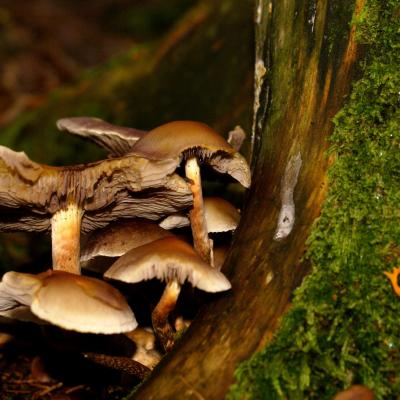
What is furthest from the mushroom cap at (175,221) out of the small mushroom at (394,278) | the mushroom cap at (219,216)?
the small mushroom at (394,278)

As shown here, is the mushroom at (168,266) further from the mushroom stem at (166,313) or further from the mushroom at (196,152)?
the mushroom at (196,152)

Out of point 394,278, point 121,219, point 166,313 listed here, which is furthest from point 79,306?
point 394,278

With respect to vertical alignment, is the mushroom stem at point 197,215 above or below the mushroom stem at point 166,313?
above

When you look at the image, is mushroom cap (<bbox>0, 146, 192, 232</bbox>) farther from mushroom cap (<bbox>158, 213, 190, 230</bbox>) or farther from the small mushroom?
the small mushroom

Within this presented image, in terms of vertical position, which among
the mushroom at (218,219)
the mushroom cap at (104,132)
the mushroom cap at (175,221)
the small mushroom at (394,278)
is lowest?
the mushroom cap at (175,221)

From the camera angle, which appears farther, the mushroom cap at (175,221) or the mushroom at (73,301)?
the mushroom cap at (175,221)

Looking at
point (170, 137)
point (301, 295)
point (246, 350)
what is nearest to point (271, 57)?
point (170, 137)

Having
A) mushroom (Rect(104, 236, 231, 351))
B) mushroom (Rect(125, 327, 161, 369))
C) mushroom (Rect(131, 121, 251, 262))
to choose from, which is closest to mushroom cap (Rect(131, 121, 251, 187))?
mushroom (Rect(131, 121, 251, 262))

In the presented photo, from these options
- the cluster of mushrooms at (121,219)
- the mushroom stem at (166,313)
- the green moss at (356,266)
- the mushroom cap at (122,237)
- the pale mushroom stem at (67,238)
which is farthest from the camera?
the pale mushroom stem at (67,238)
